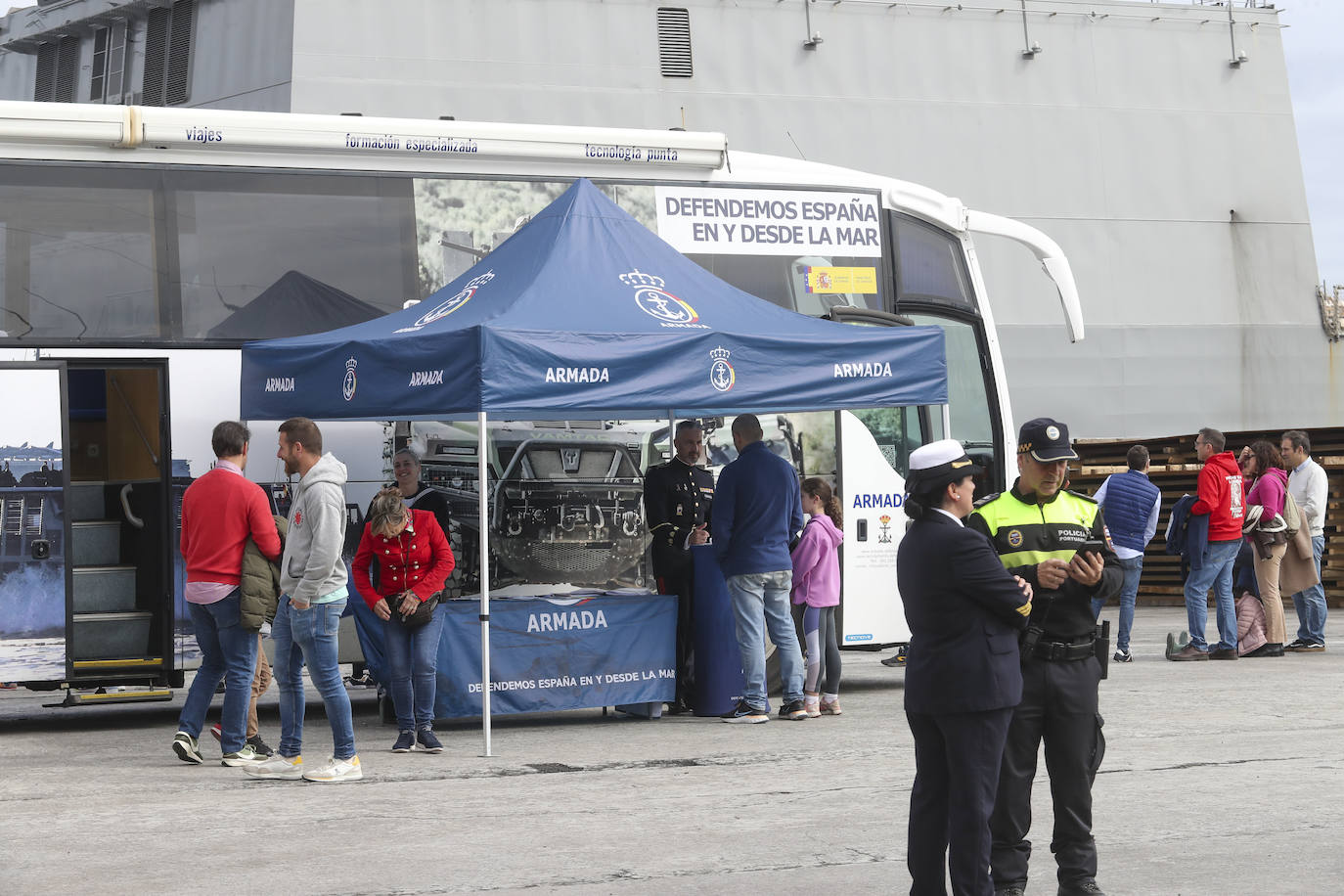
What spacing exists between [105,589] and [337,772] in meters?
3.34

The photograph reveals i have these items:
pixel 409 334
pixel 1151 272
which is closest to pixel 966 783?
pixel 409 334

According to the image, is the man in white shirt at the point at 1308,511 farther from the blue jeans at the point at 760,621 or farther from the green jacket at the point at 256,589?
the green jacket at the point at 256,589

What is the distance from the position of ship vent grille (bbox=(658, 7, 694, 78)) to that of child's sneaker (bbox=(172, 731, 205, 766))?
1823 cm

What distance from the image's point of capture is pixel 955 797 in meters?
5.02

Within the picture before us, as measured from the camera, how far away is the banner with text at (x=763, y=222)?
12273mm

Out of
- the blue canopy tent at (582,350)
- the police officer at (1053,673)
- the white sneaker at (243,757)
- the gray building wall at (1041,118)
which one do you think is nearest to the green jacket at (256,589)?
the white sneaker at (243,757)

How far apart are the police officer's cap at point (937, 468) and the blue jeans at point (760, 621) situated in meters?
5.13

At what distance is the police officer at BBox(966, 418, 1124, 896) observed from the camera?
5.54 metres

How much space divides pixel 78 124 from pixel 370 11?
13.9m

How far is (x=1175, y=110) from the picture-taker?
93.1 ft

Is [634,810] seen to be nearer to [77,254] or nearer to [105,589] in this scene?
[105,589]

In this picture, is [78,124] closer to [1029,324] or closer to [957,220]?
[957,220]

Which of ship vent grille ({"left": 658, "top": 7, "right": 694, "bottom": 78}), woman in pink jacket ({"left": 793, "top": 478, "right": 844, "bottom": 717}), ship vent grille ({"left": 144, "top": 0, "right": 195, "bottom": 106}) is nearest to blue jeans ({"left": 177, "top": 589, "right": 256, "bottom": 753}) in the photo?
woman in pink jacket ({"left": 793, "top": 478, "right": 844, "bottom": 717})

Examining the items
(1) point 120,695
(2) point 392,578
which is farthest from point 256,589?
(1) point 120,695
